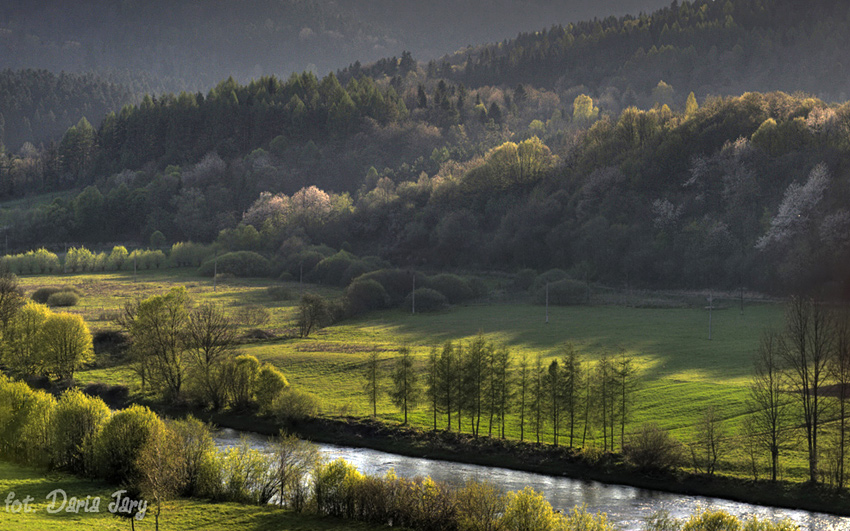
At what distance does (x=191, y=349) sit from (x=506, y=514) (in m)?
43.7

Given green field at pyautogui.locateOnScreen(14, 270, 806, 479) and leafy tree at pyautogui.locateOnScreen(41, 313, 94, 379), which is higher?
leafy tree at pyautogui.locateOnScreen(41, 313, 94, 379)

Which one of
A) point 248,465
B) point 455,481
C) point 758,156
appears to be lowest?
point 455,481

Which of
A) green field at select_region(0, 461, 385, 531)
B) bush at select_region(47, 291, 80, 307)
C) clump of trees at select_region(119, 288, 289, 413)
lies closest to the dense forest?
bush at select_region(47, 291, 80, 307)

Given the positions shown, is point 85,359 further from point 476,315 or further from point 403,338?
point 476,315

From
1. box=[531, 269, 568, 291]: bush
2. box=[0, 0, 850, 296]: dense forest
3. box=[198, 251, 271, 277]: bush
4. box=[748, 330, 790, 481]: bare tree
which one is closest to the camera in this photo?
box=[748, 330, 790, 481]: bare tree

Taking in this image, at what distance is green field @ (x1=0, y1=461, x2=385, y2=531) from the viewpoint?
35156mm

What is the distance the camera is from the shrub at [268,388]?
206ft

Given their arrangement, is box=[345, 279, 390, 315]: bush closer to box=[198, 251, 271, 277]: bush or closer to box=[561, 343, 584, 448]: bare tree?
box=[198, 251, 271, 277]: bush

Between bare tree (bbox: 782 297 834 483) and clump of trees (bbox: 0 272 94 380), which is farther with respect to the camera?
clump of trees (bbox: 0 272 94 380)

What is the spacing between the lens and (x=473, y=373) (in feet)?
187

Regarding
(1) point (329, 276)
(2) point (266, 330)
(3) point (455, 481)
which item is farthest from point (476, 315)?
(3) point (455, 481)

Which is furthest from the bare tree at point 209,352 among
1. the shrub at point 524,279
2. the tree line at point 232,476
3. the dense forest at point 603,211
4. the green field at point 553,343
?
the dense forest at point 603,211

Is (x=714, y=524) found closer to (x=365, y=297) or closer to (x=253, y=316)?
(x=253, y=316)

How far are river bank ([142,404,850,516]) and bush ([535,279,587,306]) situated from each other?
62.0m
